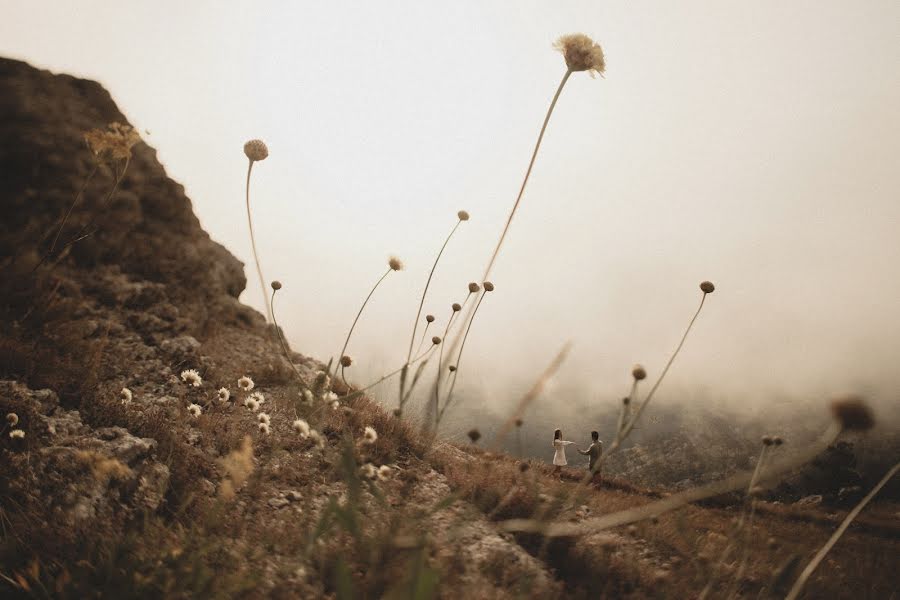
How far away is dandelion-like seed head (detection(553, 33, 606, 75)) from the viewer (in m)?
2.08

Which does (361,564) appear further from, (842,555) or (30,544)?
(842,555)

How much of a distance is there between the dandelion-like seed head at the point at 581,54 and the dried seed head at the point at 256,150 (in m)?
1.81

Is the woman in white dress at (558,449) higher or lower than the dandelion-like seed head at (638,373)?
lower

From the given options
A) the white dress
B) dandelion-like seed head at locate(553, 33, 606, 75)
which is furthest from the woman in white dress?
dandelion-like seed head at locate(553, 33, 606, 75)

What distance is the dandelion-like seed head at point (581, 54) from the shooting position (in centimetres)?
208

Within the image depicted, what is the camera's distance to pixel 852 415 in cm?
174

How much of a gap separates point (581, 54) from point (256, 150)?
76.3 inches

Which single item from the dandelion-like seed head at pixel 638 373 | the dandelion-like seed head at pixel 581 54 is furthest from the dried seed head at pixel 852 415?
the dandelion-like seed head at pixel 581 54

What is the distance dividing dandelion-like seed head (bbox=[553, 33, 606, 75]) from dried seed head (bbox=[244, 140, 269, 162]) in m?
1.81

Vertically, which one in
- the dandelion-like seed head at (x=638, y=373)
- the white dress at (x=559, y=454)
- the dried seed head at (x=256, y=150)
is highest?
the dried seed head at (x=256, y=150)

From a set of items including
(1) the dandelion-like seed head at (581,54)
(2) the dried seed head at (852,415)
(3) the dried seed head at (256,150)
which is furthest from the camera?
(3) the dried seed head at (256,150)

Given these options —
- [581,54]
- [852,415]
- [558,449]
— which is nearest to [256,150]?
[581,54]

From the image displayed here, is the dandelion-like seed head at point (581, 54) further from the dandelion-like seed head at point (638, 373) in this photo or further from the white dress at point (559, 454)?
the white dress at point (559, 454)

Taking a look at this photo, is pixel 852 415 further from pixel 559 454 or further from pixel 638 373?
pixel 559 454
